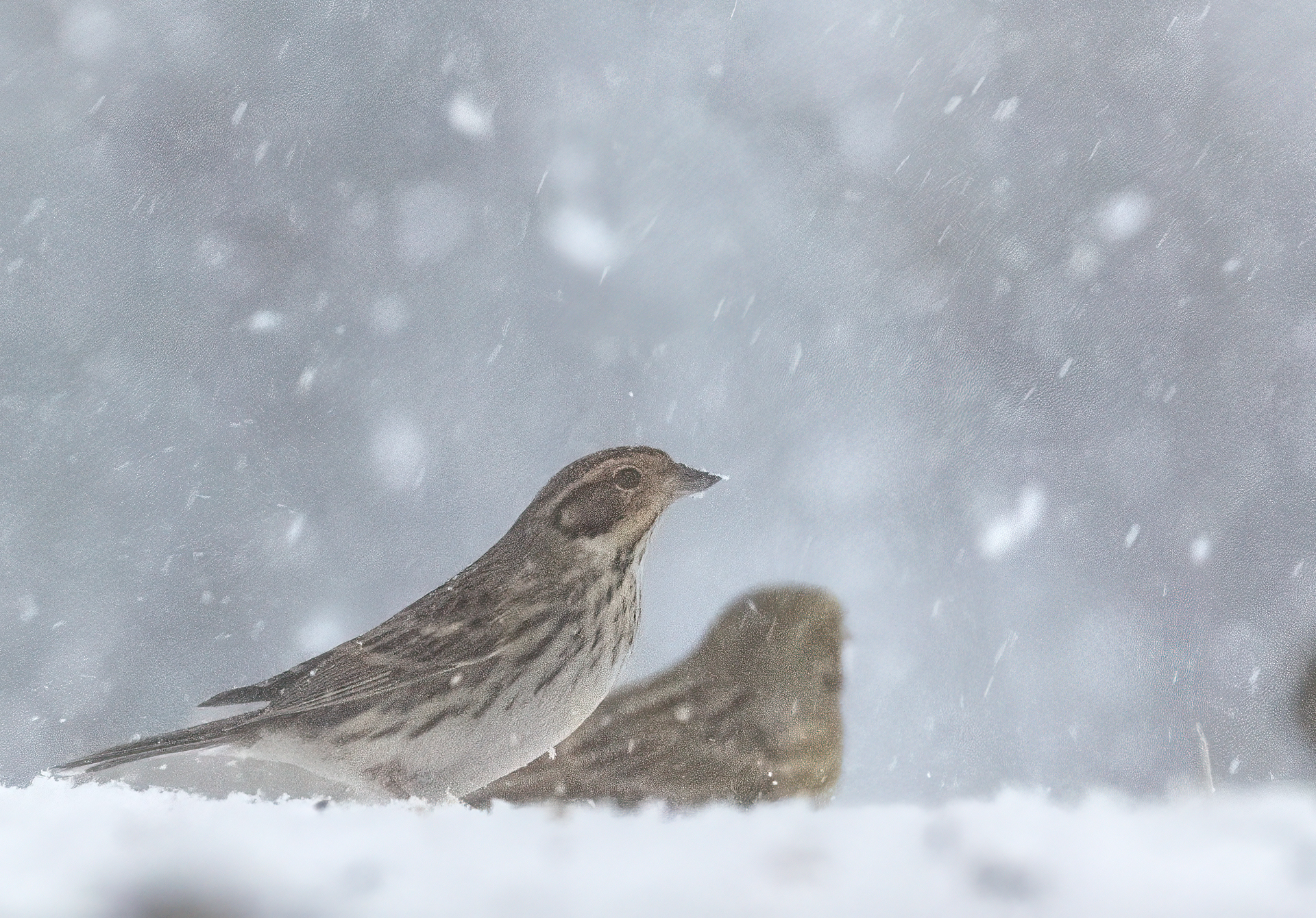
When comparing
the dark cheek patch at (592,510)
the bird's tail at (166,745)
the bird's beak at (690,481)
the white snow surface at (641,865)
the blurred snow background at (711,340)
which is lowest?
the white snow surface at (641,865)

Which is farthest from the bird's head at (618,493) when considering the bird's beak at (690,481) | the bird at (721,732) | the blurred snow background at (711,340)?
the blurred snow background at (711,340)

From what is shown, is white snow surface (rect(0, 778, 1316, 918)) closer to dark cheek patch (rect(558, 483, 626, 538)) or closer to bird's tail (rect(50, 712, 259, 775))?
bird's tail (rect(50, 712, 259, 775))

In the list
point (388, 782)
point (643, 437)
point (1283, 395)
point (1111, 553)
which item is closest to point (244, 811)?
point (388, 782)

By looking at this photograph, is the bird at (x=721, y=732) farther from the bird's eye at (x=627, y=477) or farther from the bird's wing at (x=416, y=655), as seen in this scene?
the bird's eye at (x=627, y=477)

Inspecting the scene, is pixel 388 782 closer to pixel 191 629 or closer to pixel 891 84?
pixel 191 629

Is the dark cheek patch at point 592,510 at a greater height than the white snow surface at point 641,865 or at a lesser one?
greater

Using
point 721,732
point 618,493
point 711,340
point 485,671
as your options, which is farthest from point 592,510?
point 711,340

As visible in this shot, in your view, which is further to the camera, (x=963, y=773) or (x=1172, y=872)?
(x=963, y=773)
